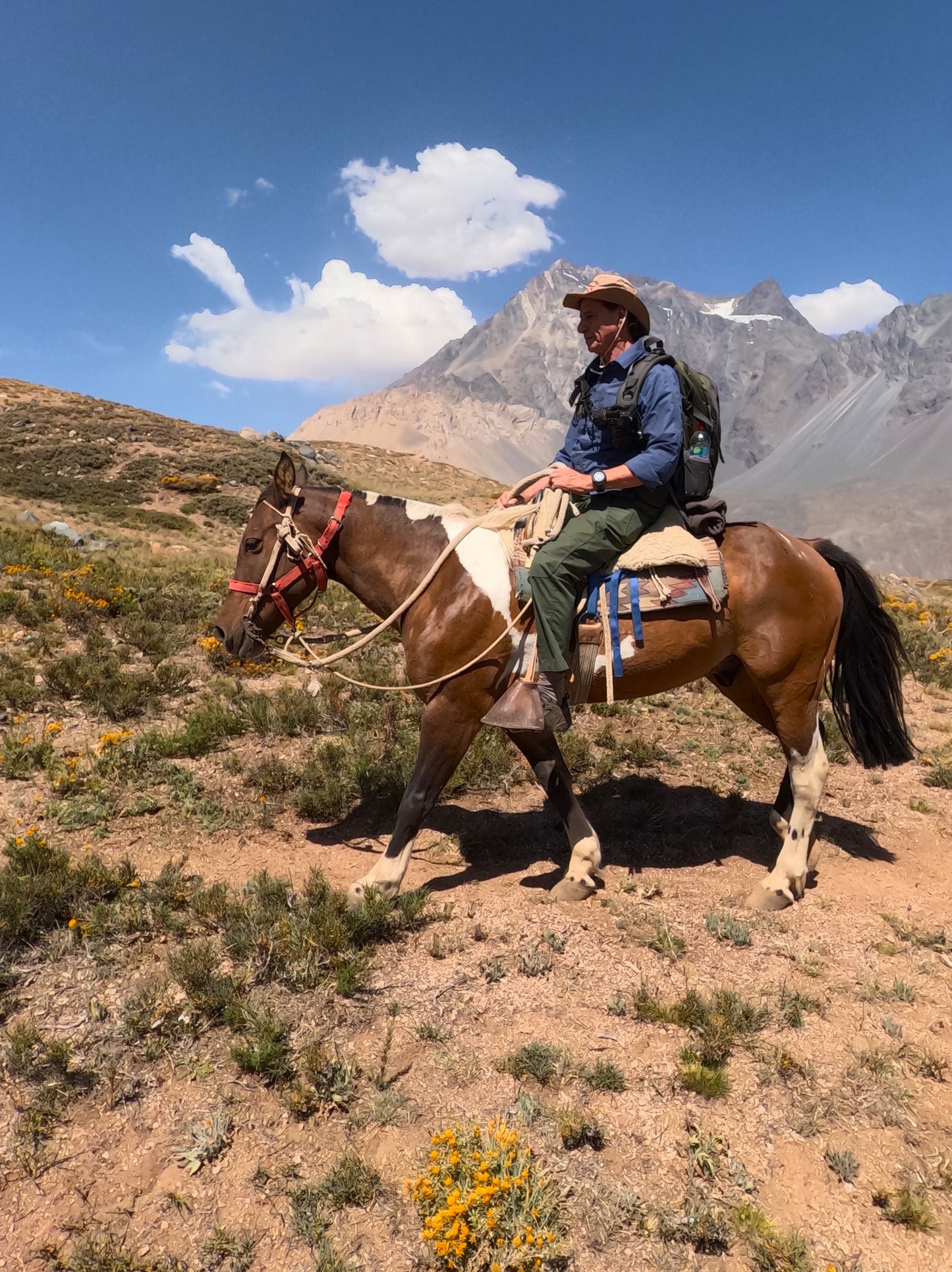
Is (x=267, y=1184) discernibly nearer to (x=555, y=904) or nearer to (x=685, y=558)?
(x=555, y=904)

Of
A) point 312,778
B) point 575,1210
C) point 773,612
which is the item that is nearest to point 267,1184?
point 575,1210

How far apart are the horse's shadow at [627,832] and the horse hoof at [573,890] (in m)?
0.23

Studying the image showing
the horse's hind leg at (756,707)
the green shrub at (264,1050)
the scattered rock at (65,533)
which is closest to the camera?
the green shrub at (264,1050)

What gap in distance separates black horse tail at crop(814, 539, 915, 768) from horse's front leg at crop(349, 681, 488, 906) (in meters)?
2.98

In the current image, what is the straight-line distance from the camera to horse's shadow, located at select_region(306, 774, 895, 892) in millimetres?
5008

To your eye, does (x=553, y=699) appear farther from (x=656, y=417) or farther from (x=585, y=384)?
(x=585, y=384)

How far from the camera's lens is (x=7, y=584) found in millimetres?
9766

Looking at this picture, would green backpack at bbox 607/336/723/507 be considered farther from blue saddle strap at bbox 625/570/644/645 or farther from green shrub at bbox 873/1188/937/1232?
green shrub at bbox 873/1188/937/1232

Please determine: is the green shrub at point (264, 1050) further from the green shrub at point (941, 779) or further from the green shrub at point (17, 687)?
the green shrub at point (941, 779)

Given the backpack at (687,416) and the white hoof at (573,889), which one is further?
the white hoof at (573,889)

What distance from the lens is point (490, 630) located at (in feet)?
13.8

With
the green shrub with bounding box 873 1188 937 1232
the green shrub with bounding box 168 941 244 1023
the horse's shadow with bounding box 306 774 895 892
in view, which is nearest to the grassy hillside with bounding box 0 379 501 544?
the horse's shadow with bounding box 306 774 895 892

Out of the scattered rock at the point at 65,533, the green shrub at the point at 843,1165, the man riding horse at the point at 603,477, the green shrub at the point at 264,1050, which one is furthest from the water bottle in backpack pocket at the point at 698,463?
the scattered rock at the point at 65,533

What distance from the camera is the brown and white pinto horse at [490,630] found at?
166 inches
